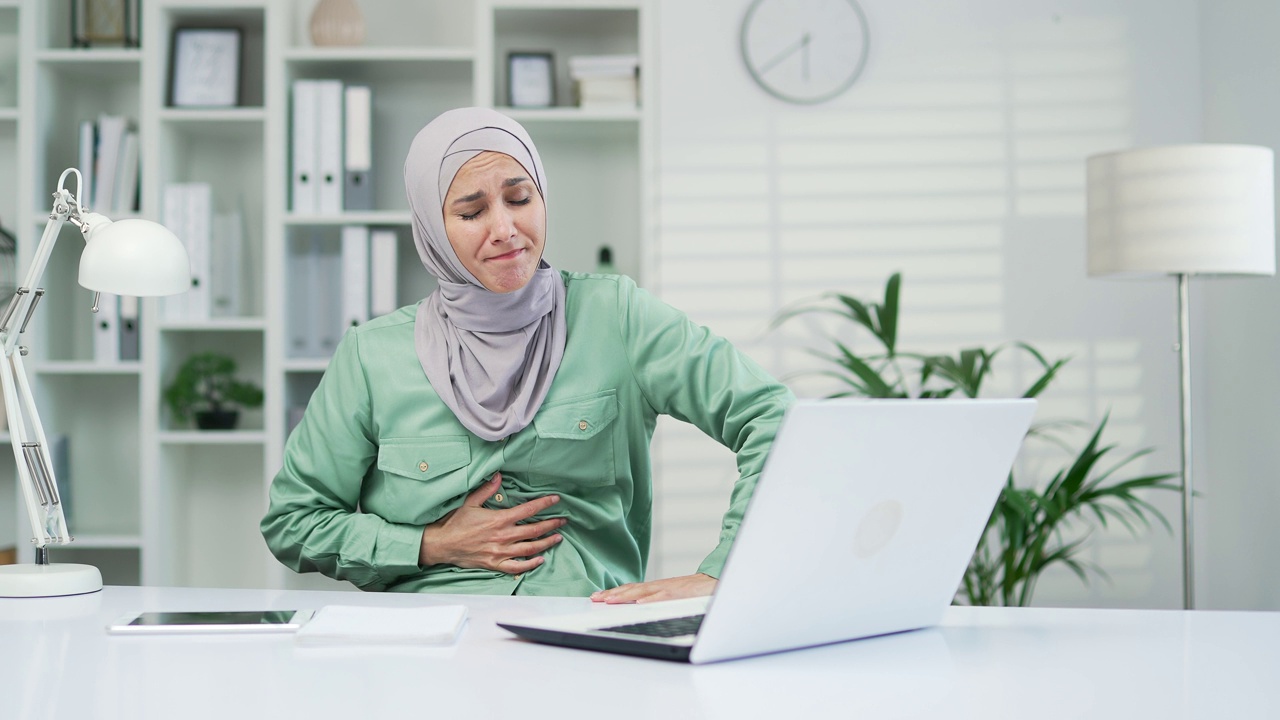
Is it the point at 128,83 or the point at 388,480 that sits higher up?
the point at 128,83

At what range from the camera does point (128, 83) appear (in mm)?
3215

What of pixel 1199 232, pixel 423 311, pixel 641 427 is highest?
pixel 1199 232

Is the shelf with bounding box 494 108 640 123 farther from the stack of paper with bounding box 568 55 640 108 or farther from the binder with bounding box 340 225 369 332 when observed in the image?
the binder with bounding box 340 225 369 332

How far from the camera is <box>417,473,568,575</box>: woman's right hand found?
1.49 meters

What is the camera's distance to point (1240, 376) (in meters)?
2.82

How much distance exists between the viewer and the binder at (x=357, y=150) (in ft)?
9.62

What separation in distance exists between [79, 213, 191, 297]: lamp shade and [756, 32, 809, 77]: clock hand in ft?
6.92

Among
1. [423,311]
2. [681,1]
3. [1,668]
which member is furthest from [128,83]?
[1,668]

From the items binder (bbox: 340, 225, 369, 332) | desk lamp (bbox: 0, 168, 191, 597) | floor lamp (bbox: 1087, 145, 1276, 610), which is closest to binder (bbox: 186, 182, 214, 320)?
binder (bbox: 340, 225, 369, 332)

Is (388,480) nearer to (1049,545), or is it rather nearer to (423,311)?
(423,311)

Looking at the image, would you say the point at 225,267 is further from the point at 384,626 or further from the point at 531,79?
the point at 384,626

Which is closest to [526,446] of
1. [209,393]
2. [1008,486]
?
[1008,486]

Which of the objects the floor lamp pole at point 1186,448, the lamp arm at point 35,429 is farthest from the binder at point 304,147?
the floor lamp pole at point 1186,448

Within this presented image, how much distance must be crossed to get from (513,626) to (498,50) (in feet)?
8.26
